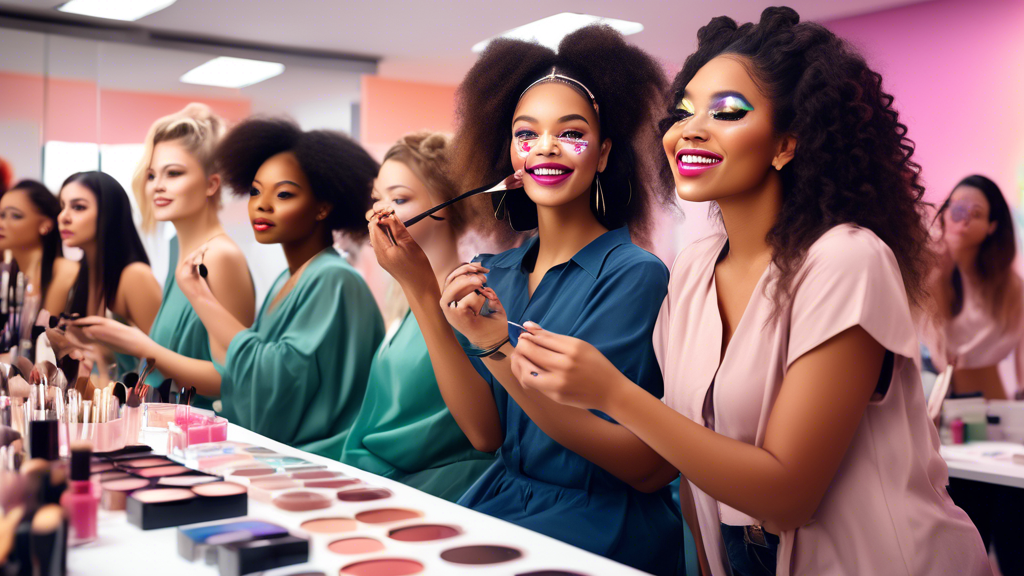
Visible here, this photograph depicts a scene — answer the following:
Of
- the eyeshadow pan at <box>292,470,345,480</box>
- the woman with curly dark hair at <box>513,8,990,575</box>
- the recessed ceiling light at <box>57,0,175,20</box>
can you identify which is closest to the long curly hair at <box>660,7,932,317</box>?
the woman with curly dark hair at <box>513,8,990,575</box>

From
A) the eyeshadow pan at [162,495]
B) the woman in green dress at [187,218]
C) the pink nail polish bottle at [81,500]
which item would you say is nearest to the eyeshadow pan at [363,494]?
the eyeshadow pan at [162,495]

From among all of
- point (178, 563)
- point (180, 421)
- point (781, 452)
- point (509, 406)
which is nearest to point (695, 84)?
point (781, 452)

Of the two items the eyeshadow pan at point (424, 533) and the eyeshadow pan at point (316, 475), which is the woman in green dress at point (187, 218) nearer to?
the eyeshadow pan at point (316, 475)

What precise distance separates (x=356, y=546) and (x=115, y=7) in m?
3.65

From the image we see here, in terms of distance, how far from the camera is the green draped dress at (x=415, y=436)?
1.97m

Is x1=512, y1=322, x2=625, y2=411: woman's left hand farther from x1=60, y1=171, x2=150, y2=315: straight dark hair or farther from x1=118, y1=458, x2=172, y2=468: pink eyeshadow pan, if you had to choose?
x1=60, y1=171, x2=150, y2=315: straight dark hair

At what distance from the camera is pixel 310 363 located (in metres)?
2.33

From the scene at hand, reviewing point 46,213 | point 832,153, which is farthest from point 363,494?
point 46,213

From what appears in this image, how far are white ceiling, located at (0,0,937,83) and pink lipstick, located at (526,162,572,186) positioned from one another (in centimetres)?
241

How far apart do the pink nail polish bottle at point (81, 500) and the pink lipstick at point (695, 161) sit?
920mm

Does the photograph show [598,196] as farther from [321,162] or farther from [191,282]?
[191,282]

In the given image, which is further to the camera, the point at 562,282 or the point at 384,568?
the point at 562,282

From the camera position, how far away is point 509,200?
1.79 m

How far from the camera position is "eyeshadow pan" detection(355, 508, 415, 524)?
3.73 feet
